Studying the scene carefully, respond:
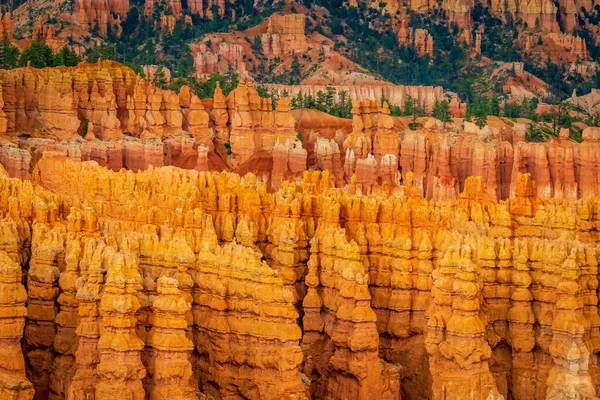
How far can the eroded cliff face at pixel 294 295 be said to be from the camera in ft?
181

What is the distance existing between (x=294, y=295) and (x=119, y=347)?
39.9 feet

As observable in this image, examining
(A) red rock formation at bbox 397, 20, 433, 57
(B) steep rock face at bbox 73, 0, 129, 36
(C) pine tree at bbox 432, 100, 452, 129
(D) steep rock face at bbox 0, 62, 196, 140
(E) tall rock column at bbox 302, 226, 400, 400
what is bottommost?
(E) tall rock column at bbox 302, 226, 400, 400

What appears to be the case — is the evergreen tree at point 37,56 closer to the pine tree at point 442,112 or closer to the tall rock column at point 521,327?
the pine tree at point 442,112

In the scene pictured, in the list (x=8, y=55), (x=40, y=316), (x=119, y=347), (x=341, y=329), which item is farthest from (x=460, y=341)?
(x=8, y=55)

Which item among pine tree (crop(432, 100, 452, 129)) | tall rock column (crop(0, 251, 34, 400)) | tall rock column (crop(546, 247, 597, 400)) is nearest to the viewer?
tall rock column (crop(0, 251, 34, 400))

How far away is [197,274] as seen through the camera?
60.4 m

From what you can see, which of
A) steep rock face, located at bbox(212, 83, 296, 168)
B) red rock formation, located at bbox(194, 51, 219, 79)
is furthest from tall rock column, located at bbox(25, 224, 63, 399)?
red rock formation, located at bbox(194, 51, 219, 79)

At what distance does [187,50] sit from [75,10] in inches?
337

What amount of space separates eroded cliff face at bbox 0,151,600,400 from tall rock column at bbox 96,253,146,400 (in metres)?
0.04

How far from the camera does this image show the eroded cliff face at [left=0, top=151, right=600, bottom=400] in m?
55.1

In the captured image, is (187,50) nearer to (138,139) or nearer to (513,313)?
(138,139)

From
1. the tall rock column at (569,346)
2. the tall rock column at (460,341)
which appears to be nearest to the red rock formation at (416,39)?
the tall rock column at (569,346)

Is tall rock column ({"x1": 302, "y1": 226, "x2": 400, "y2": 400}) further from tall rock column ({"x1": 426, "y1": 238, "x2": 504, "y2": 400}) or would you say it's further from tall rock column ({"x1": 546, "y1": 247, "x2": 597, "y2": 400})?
tall rock column ({"x1": 546, "y1": 247, "x2": 597, "y2": 400})

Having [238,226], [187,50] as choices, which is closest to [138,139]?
[238,226]
